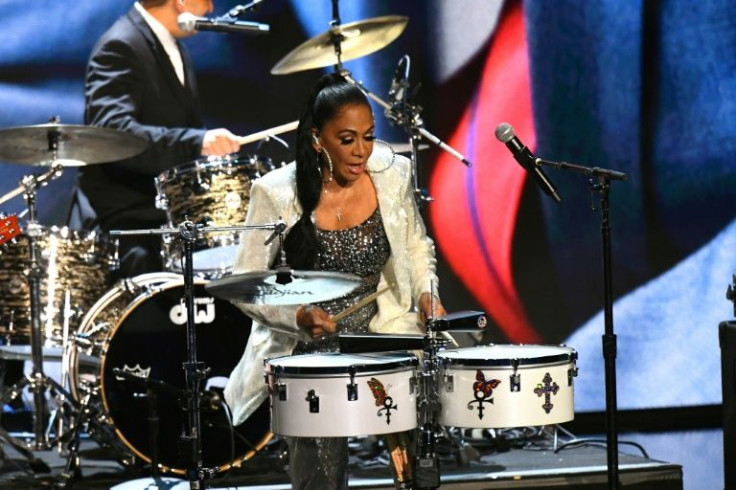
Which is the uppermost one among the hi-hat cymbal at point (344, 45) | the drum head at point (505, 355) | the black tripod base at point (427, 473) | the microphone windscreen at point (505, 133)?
the hi-hat cymbal at point (344, 45)

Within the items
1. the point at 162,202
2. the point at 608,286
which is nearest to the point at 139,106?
the point at 162,202

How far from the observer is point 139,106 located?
580cm

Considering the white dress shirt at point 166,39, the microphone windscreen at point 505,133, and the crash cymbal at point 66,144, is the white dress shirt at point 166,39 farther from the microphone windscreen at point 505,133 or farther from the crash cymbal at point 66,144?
the microphone windscreen at point 505,133

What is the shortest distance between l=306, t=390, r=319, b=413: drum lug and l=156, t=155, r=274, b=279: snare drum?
180 cm

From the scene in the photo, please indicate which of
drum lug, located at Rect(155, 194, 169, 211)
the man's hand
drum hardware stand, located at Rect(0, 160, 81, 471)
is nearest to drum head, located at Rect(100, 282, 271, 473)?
drum hardware stand, located at Rect(0, 160, 81, 471)

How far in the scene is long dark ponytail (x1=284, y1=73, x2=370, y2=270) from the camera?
12.1ft

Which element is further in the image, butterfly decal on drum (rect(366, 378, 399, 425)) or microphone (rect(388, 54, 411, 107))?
microphone (rect(388, 54, 411, 107))

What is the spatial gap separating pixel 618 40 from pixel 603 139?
56 centimetres

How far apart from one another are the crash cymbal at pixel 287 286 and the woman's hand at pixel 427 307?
0.93 ft

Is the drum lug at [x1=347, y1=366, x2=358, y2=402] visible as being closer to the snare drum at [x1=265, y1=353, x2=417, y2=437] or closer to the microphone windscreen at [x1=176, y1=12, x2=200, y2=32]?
the snare drum at [x1=265, y1=353, x2=417, y2=437]

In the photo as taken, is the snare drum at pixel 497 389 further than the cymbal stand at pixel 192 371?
No

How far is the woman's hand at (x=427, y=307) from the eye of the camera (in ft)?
11.6

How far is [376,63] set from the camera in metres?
6.30

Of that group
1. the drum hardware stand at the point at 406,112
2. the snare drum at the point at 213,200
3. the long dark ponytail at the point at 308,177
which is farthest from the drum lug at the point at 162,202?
the long dark ponytail at the point at 308,177
